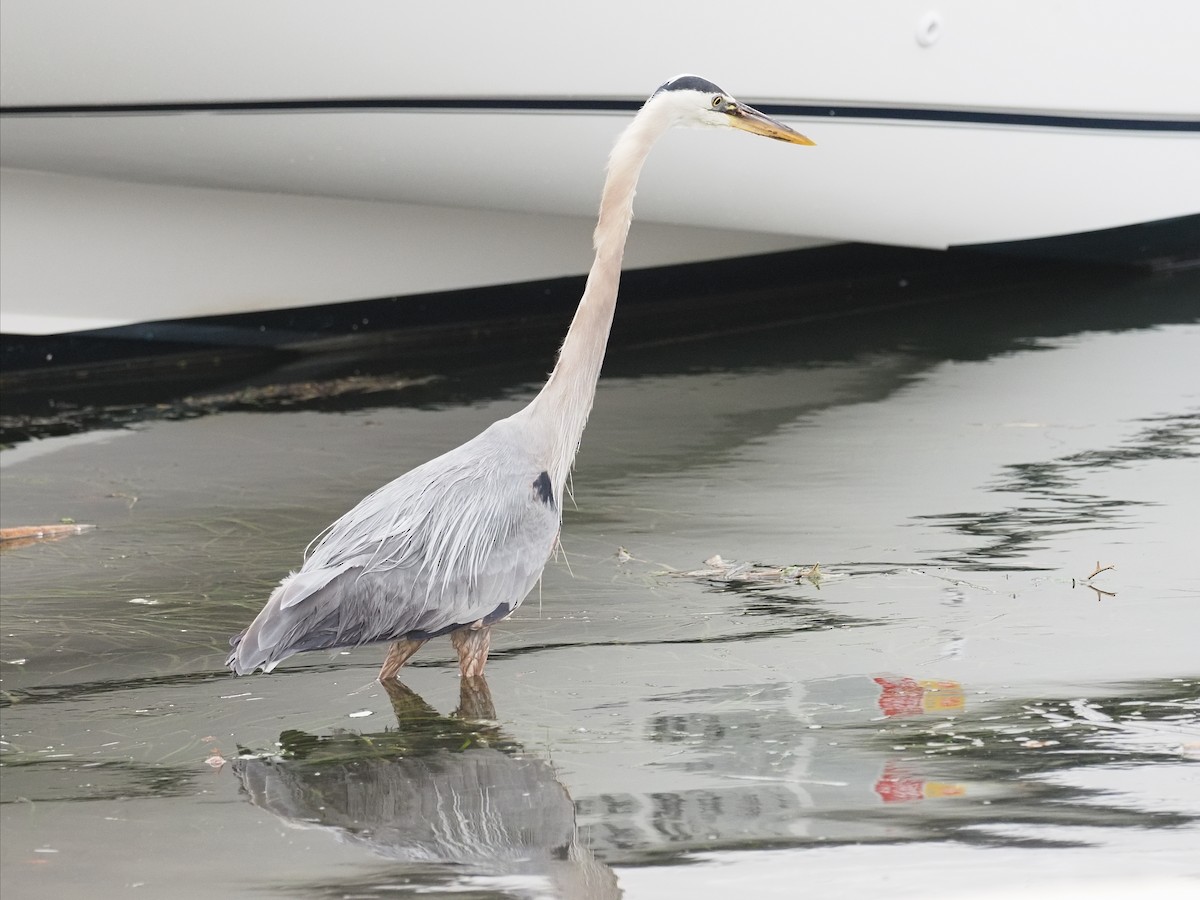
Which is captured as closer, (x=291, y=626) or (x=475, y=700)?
(x=291, y=626)

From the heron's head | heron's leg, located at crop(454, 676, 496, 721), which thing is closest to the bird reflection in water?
heron's leg, located at crop(454, 676, 496, 721)

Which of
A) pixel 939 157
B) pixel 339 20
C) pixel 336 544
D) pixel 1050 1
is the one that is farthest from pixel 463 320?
pixel 336 544

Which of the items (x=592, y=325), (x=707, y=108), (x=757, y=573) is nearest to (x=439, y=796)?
(x=592, y=325)

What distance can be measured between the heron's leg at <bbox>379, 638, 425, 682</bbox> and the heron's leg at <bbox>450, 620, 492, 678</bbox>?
10cm

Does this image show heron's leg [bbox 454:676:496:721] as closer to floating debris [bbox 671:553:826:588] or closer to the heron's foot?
the heron's foot

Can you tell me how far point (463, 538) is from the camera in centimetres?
359

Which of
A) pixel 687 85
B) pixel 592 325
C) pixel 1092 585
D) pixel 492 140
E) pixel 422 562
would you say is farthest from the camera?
pixel 492 140

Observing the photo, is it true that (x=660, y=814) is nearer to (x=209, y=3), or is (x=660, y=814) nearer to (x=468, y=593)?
(x=468, y=593)

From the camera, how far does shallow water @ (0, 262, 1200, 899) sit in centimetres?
279

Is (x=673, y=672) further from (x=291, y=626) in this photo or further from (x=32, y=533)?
(x=32, y=533)

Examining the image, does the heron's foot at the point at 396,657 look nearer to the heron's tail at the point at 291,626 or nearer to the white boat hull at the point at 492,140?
the heron's tail at the point at 291,626

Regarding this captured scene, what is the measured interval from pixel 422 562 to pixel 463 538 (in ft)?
0.35

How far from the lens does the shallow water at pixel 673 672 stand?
2793 millimetres

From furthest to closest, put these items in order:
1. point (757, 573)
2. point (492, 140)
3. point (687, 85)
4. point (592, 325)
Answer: point (492, 140), point (757, 573), point (687, 85), point (592, 325)
